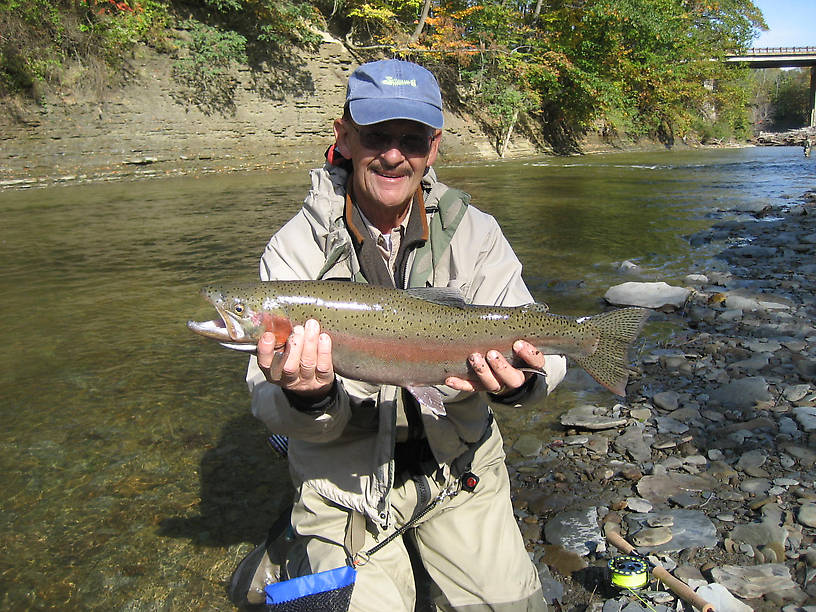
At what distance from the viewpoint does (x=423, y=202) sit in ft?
8.89

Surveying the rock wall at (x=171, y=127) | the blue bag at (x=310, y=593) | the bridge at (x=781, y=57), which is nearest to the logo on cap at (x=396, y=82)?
the blue bag at (x=310, y=593)

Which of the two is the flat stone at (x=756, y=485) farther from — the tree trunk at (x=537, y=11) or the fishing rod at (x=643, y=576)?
the tree trunk at (x=537, y=11)

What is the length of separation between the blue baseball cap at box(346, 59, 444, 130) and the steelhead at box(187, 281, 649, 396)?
72 cm

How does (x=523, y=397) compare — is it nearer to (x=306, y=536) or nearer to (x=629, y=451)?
(x=306, y=536)

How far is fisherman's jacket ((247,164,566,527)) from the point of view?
2449mm

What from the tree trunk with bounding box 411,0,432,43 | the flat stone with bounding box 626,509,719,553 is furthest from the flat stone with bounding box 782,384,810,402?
the tree trunk with bounding box 411,0,432,43

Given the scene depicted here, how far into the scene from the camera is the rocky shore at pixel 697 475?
258 centimetres

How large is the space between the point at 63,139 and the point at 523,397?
20.8 m

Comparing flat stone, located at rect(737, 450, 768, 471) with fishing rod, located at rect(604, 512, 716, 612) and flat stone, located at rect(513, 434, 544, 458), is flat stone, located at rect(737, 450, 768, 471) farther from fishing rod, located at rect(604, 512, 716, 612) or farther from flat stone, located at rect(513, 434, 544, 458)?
flat stone, located at rect(513, 434, 544, 458)

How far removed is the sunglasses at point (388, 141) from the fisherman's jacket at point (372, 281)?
208 millimetres

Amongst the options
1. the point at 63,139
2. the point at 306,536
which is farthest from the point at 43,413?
the point at 63,139

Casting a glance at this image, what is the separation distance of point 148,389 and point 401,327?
3189 millimetres

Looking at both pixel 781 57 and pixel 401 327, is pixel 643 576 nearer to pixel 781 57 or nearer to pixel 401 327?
pixel 401 327

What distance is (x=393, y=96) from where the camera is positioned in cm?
251
